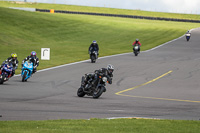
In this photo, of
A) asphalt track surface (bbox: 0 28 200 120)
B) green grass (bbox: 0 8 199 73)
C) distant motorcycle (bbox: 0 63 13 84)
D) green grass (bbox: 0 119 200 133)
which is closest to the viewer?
green grass (bbox: 0 119 200 133)

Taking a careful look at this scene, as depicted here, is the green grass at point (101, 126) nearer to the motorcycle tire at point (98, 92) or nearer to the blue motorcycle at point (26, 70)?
the motorcycle tire at point (98, 92)

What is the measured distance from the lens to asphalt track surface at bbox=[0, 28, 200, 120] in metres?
14.4

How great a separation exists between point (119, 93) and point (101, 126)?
10.7 metres

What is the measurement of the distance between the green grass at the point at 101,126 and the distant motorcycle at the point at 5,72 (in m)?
11.3

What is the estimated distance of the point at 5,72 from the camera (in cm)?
2255

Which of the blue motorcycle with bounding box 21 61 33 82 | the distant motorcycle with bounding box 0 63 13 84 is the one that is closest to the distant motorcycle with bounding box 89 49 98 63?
the blue motorcycle with bounding box 21 61 33 82

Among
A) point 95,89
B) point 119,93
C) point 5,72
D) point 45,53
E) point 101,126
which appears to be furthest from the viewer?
point 45,53

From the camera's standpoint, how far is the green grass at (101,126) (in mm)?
10130

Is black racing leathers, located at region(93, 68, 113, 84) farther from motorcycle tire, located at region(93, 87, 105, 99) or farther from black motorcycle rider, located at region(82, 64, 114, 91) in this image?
motorcycle tire, located at region(93, 87, 105, 99)

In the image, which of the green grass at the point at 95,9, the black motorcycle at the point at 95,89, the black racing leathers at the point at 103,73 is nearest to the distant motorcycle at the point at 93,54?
the black motorcycle at the point at 95,89

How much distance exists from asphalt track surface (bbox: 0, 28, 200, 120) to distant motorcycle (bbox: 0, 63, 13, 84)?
0.31 m

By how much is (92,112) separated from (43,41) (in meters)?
46.3

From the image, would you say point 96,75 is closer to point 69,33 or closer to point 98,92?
point 98,92

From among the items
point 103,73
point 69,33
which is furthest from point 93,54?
point 69,33
